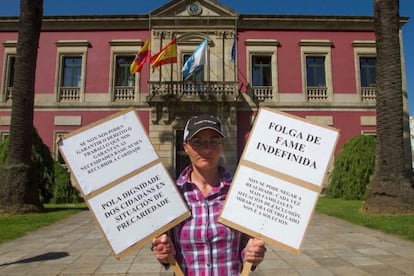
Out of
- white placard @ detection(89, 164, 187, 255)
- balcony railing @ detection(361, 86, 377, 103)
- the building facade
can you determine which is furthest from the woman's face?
balcony railing @ detection(361, 86, 377, 103)

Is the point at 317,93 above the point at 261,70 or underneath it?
underneath

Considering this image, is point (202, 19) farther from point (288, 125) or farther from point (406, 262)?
point (288, 125)

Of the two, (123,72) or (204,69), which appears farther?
(123,72)

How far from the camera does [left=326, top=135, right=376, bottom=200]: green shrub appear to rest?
1463 centimetres

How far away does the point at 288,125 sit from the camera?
2193mm

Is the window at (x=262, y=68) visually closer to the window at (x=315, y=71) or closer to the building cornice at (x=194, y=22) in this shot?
the building cornice at (x=194, y=22)

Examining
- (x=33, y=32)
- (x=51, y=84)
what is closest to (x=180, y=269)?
(x=33, y=32)

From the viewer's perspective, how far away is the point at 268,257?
5617mm

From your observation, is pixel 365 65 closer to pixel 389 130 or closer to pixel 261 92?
pixel 261 92

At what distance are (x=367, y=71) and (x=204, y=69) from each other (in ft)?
30.7

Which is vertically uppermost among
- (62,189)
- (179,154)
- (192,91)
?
(192,91)

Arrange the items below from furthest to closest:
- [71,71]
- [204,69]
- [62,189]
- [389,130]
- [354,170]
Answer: [71,71] → [204,69] → [354,170] → [62,189] → [389,130]

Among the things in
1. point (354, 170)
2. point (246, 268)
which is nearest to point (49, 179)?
point (354, 170)

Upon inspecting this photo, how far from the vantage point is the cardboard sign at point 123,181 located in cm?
201
